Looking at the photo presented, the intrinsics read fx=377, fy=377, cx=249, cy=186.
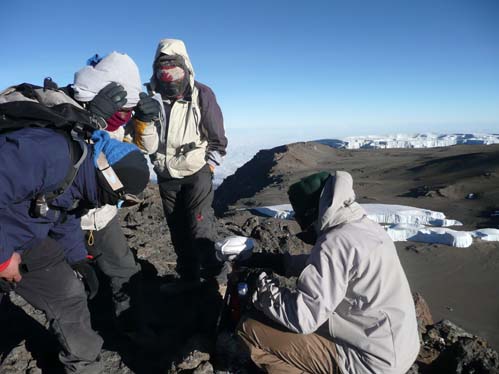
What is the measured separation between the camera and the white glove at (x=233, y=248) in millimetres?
2717

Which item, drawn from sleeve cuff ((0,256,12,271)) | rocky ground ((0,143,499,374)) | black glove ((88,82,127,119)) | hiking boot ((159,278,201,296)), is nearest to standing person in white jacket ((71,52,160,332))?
black glove ((88,82,127,119))

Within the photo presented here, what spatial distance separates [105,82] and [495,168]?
1469 centimetres

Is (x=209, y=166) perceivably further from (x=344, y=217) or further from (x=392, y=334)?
(x=392, y=334)

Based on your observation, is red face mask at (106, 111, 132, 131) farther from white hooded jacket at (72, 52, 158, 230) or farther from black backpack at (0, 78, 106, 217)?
black backpack at (0, 78, 106, 217)

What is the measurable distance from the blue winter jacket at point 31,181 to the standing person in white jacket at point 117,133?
1.75 ft

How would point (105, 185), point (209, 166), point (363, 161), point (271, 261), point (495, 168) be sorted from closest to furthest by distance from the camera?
point (105, 185)
point (271, 261)
point (209, 166)
point (495, 168)
point (363, 161)

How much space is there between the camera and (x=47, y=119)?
1.78 meters

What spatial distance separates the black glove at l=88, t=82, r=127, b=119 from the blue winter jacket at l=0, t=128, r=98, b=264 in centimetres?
53

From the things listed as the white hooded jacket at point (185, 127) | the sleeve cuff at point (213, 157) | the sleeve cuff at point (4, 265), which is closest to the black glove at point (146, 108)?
the white hooded jacket at point (185, 127)

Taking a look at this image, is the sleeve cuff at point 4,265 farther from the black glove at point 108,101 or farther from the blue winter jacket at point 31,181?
the black glove at point 108,101

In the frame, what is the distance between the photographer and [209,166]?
3.72m

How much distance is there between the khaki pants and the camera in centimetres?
225

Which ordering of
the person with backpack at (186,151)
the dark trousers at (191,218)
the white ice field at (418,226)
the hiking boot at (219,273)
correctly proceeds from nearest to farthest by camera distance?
the person with backpack at (186,151) < the dark trousers at (191,218) < the hiking boot at (219,273) < the white ice field at (418,226)

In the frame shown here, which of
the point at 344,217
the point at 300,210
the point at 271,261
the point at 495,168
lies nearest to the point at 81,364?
the point at 271,261
